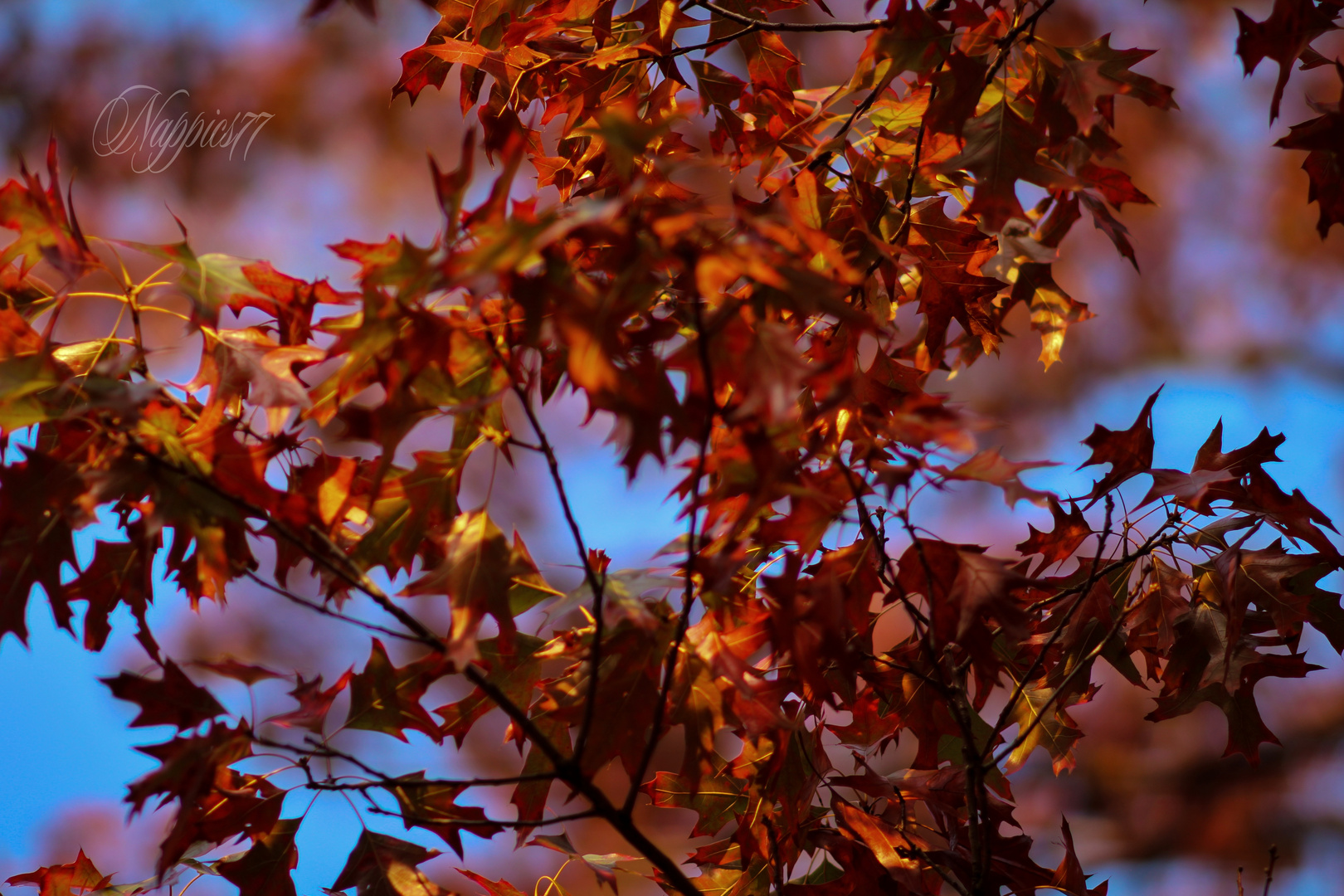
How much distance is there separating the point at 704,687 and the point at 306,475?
29 centimetres

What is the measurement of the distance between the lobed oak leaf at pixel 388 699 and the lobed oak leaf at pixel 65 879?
295mm

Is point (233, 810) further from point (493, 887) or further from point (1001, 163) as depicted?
point (1001, 163)

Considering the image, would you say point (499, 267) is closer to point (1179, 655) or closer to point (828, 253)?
point (828, 253)

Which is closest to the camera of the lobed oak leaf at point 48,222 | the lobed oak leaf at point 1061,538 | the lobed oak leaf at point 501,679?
the lobed oak leaf at point 48,222

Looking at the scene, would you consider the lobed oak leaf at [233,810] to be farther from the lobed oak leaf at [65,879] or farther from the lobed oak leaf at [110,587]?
the lobed oak leaf at [65,879]

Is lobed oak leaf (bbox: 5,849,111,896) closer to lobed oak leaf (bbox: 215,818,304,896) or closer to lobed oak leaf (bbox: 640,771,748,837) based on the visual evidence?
lobed oak leaf (bbox: 215,818,304,896)

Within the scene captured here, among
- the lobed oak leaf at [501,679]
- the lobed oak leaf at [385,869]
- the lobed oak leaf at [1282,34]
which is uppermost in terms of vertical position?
the lobed oak leaf at [1282,34]

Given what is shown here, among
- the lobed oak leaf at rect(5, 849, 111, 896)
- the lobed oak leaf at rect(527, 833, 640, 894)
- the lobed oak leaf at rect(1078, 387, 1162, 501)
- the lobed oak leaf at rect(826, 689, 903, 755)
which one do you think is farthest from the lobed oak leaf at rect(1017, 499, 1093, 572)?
the lobed oak leaf at rect(5, 849, 111, 896)

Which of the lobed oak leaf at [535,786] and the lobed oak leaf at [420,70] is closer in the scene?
the lobed oak leaf at [535,786]

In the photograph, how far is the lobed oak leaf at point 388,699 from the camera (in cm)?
59

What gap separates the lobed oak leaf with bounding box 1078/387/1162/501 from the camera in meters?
0.71

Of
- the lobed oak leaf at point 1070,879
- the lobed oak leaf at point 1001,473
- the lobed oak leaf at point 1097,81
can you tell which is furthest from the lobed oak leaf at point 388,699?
the lobed oak leaf at point 1097,81

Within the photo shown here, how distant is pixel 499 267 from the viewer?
1.30 feet

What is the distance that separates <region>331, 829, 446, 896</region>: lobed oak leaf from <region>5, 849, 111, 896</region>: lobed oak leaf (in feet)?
0.85
